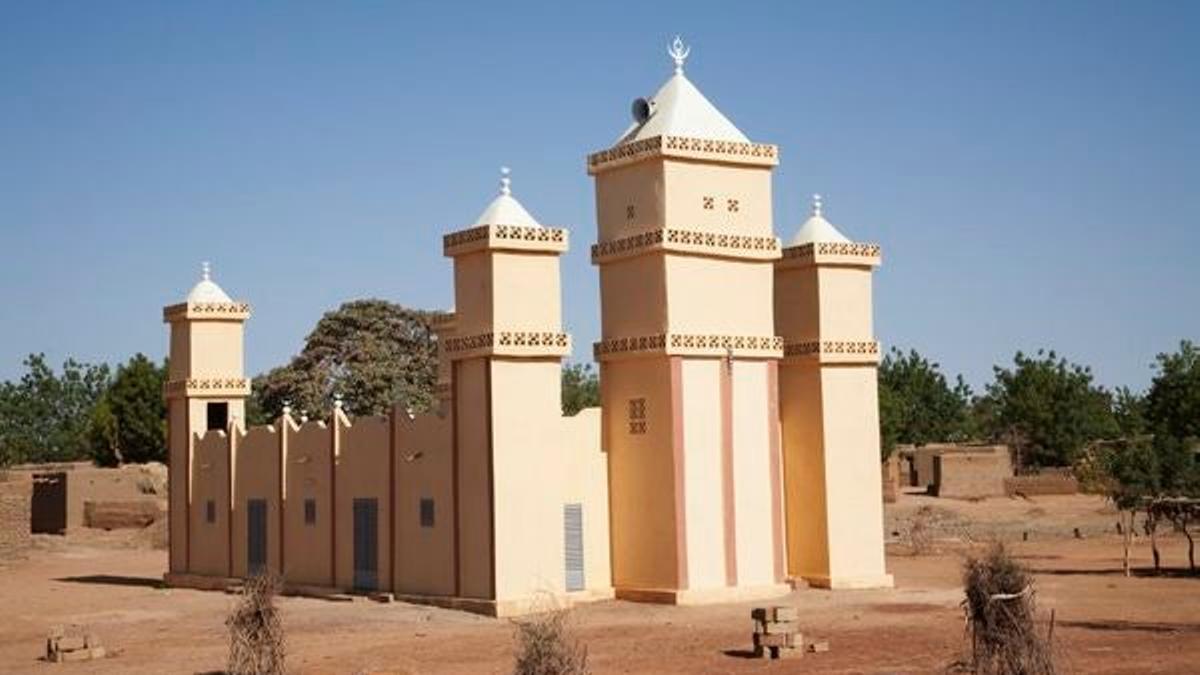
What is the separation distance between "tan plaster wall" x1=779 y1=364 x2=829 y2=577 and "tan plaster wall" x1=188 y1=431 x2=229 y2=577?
38.2 feet

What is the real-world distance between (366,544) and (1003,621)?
50.9ft

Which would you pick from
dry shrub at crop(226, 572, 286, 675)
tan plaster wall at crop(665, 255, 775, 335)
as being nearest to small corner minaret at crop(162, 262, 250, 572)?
tan plaster wall at crop(665, 255, 775, 335)

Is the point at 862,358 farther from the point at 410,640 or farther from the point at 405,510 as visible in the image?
the point at 410,640

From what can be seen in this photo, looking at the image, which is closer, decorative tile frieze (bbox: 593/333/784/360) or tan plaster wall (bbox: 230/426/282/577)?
decorative tile frieze (bbox: 593/333/784/360)

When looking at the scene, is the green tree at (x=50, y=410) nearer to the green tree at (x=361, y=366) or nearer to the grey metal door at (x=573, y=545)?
the green tree at (x=361, y=366)

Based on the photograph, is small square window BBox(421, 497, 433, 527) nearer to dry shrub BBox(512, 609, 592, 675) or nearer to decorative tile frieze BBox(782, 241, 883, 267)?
decorative tile frieze BBox(782, 241, 883, 267)

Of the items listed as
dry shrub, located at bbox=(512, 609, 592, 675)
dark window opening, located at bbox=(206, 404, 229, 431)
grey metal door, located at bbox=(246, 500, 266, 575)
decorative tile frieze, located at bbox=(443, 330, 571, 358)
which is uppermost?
decorative tile frieze, located at bbox=(443, 330, 571, 358)

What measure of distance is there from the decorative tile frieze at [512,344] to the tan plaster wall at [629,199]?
2.62 m

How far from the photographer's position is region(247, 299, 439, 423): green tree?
61.8m

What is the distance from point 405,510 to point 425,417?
1732 millimetres

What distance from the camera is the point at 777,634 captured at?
19656 millimetres

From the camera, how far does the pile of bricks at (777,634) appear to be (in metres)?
19.6

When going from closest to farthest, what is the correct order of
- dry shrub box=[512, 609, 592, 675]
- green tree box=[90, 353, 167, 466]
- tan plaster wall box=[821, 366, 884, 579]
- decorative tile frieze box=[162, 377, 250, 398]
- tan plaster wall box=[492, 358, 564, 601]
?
1. dry shrub box=[512, 609, 592, 675]
2. tan plaster wall box=[492, 358, 564, 601]
3. tan plaster wall box=[821, 366, 884, 579]
4. decorative tile frieze box=[162, 377, 250, 398]
5. green tree box=[90, 353, 167, 466]

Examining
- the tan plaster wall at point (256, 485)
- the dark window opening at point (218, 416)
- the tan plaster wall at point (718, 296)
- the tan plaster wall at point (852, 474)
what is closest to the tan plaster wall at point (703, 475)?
the tan plaster wall at point (718, 296)
